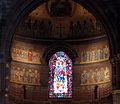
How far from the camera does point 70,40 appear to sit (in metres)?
42.4

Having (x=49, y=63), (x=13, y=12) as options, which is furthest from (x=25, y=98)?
(x=13, y=12)

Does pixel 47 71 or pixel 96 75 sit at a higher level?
pixel 47 71

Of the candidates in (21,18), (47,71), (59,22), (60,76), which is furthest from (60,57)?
(21,18)

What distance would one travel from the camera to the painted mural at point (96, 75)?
40344 millimetres

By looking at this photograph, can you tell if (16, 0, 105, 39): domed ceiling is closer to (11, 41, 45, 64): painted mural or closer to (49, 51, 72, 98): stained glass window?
(11, 41, 45, 64): painted mural

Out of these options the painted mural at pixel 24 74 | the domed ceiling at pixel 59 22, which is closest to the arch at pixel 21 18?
the domed ceiling at pixel 59 22

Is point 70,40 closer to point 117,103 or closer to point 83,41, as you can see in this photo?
point 83,41

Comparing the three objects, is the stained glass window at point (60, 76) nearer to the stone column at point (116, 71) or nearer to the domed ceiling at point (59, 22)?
the domed ceiling at point (59, 22)

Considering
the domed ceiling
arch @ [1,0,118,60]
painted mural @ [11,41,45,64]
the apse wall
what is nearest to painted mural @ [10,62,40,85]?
the apse wall

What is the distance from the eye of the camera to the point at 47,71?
4194cm

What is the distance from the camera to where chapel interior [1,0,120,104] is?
40844mm

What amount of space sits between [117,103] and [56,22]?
1203cm

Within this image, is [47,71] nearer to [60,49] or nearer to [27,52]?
[60,49]

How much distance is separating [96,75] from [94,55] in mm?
1608
